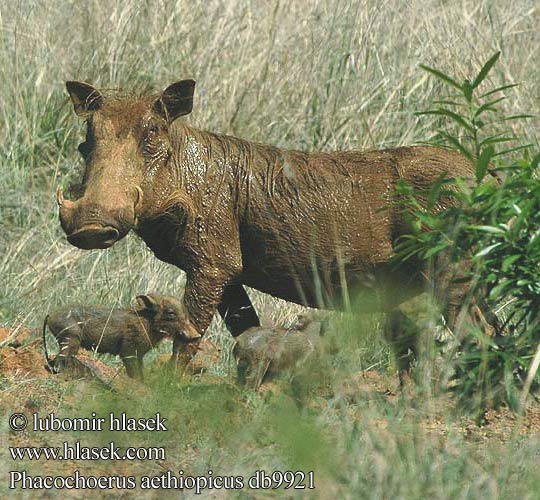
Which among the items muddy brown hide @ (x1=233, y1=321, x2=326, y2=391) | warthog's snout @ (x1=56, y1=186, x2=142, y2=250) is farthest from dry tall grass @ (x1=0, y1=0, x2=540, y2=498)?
warthog's snout @ (x1=56, y1=186, x2=142, y2=250)

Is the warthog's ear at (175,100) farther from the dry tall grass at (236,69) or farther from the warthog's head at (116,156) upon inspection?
the dry tall grass at (236,69)

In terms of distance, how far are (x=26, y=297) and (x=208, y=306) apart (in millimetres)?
2061

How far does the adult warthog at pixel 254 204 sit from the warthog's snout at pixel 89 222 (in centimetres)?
23

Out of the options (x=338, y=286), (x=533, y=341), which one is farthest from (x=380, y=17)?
(x=533, y=341)

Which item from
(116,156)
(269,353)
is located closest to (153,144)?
(116,156)

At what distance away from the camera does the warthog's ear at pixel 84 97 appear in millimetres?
6117

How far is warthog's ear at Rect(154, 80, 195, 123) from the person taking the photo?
20.0 feet

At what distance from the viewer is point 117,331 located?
6.14 meters

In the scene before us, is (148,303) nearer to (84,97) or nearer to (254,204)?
(254,204)

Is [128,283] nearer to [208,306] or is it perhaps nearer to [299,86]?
[208,306]

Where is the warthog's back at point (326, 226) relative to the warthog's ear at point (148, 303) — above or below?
above

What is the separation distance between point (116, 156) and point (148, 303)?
77 centimetres

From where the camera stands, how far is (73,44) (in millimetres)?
9758

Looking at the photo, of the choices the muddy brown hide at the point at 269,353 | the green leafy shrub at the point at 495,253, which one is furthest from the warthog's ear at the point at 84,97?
the green leafy shrub at the point at 495,253
